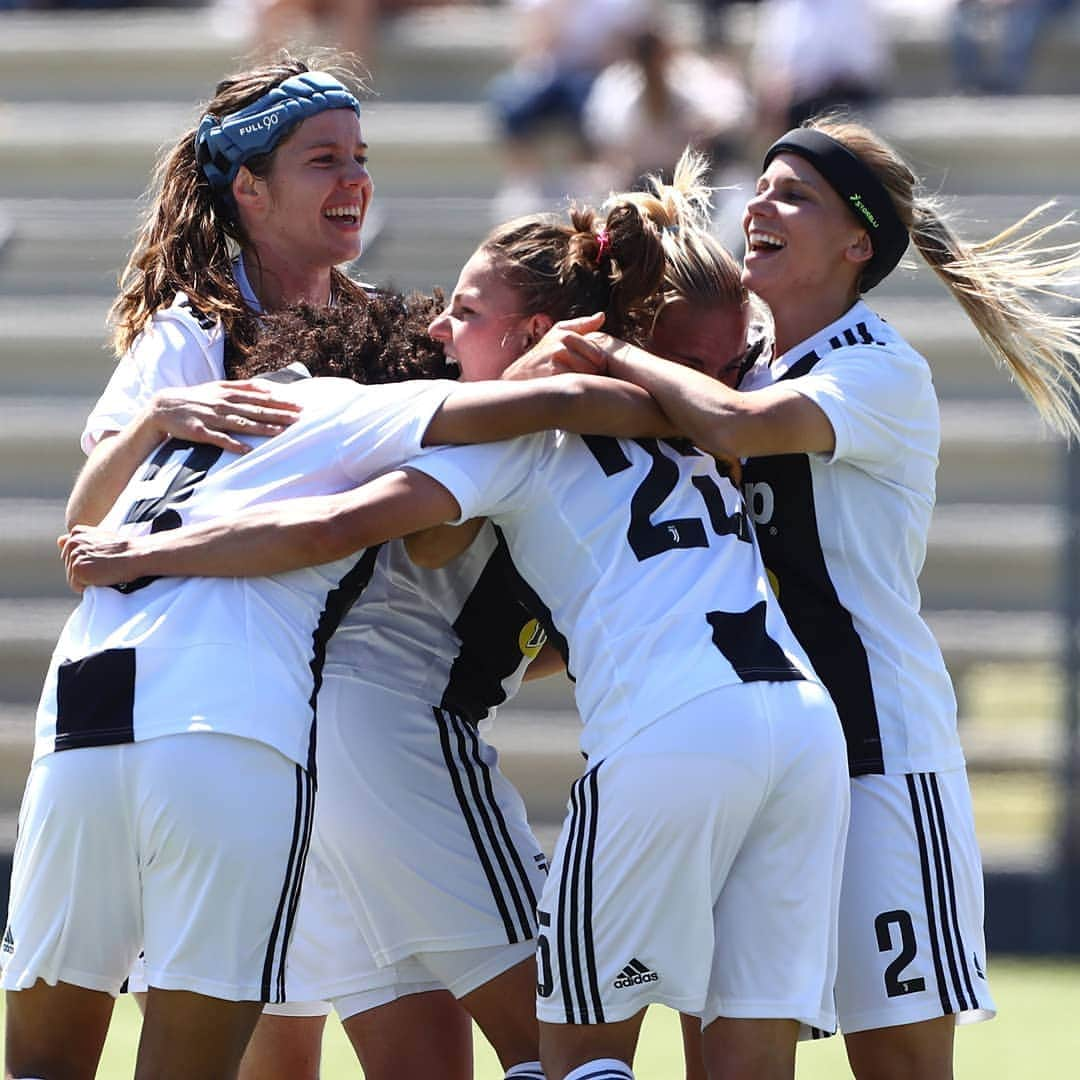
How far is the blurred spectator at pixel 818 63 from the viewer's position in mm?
9055

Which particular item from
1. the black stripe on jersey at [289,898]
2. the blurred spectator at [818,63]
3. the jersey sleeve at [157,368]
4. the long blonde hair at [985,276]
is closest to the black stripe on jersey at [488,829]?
the black stripe on jersey at [289,898]

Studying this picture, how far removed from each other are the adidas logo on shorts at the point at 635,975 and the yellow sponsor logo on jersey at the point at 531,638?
743 mm

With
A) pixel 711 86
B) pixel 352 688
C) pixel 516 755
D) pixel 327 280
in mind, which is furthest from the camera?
pixel 711 86

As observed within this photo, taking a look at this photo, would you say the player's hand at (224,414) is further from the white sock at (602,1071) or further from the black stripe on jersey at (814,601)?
the white sock at (602,1071)

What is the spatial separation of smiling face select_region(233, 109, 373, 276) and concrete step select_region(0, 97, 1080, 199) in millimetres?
6000

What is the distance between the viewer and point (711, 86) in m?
9.29

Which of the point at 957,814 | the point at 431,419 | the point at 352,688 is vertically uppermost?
the point at 431,419

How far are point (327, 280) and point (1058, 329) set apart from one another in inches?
58.0

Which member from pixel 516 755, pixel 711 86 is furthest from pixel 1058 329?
pixel 711 86

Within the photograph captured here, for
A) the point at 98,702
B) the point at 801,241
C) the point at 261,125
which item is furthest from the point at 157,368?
the point at 801,241

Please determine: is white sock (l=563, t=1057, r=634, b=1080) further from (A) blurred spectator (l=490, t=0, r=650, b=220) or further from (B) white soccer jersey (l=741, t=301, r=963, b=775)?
(A) blurred spectator (l=490, t=0, r=650, b=220)

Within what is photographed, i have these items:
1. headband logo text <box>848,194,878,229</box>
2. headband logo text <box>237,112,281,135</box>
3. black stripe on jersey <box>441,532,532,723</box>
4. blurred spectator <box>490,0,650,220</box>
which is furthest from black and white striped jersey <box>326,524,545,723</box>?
blurred spectator <box>490,0,650,220</box>

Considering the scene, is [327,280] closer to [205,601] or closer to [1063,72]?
[205,601]

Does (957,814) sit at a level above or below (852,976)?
above
